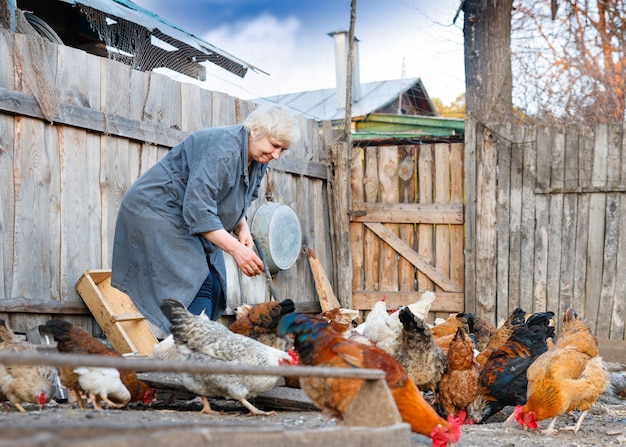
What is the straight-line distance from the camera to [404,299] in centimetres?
880

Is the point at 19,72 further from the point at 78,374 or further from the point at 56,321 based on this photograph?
the point at 78,374


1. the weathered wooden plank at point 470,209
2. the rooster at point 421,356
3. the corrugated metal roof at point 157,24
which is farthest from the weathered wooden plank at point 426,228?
the rooster at point 421,356

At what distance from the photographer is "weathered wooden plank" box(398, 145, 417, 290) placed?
29.0 feet

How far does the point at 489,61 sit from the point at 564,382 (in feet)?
21.3

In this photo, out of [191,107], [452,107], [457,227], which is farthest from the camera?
[452,107]

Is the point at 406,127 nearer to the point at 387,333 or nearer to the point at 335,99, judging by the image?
the point at 335,99

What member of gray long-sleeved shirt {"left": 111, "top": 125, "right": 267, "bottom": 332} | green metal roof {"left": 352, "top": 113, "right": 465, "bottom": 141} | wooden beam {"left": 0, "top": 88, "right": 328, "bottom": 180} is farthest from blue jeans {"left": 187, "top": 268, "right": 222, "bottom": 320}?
green metal roof {"left": 352, "top": 113, "right": 465, "bottom": 141}

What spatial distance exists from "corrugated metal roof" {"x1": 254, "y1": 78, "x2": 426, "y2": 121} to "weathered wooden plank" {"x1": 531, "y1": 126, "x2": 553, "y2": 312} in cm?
936

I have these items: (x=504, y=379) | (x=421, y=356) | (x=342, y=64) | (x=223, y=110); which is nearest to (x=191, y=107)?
(x=223, y=110)

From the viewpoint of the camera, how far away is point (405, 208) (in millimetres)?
8805

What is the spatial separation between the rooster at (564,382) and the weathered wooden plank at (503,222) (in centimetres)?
302

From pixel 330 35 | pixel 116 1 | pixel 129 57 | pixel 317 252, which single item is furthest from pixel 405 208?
pixel 330 35

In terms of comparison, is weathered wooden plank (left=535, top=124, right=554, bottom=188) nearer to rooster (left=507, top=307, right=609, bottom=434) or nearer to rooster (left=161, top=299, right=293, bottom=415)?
rooster (left=507, top=307, right=609, bottom=434)

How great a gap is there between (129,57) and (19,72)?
9.02 ft
